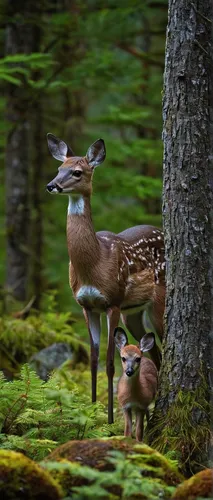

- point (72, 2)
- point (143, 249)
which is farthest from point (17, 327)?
point (72, 2)

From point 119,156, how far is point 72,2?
2773mm

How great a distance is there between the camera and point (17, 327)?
1120 centimetres

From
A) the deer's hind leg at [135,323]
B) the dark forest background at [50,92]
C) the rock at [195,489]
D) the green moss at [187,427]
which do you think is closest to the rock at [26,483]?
the rock at [195,489]

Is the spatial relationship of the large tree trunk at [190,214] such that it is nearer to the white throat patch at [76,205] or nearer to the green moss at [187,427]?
the green moss at [187,427]

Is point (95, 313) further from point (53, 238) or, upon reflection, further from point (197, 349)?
point (53, 238)

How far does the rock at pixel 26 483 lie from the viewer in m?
5.03

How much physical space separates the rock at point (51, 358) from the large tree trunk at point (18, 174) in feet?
8.61

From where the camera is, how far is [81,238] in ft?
25.2

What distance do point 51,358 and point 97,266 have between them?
3.40 metres

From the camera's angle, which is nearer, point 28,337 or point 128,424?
point 128,424

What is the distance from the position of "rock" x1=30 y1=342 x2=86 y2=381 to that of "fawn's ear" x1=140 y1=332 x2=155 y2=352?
2.65m

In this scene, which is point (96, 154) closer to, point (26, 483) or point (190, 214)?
point (190, 214)

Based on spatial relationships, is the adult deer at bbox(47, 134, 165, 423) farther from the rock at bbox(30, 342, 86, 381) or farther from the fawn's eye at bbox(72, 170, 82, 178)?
the rock at bbox(30, 342, 86, 381)

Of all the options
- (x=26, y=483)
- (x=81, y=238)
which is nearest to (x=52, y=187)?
(x=81, y=238)
